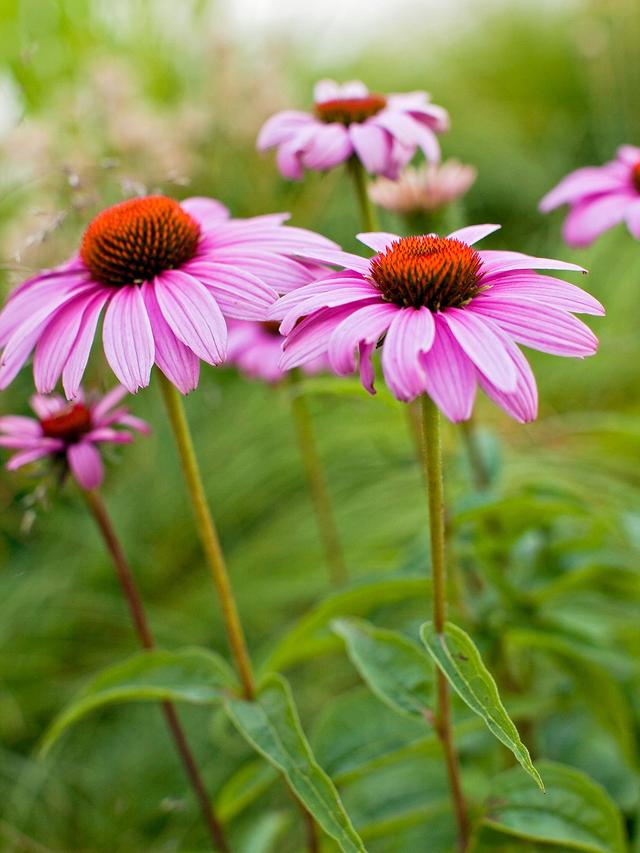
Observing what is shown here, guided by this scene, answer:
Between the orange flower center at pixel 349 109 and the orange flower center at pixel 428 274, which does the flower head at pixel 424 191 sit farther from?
the orange flower center at pixel 428 274

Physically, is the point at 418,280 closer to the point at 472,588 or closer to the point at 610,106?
the point at 472,588

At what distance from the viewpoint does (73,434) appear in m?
0.65

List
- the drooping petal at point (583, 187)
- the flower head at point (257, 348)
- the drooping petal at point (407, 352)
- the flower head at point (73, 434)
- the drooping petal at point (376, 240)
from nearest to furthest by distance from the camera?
the drooping petal at point (407, 352), the drooping petal at point (376, 240), the flower head at point (73, 434), the drooping petal at point (583, 187), the flower head at point (257, 348)

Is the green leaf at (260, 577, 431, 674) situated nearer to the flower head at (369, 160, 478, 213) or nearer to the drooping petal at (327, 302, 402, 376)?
the drooping petal at (327, 302, 402, 376)

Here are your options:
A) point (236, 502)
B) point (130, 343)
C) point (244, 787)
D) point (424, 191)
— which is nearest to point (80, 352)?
point (130, 343)

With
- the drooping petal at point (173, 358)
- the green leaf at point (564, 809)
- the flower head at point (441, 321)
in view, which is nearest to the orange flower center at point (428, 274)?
the flower head at point (441, 321)

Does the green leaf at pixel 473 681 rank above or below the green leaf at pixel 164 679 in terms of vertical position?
above

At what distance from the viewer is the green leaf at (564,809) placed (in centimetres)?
60

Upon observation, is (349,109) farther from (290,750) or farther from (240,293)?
(290,750)

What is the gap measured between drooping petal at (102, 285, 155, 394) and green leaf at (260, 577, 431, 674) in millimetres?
241

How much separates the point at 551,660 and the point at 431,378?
48 cm

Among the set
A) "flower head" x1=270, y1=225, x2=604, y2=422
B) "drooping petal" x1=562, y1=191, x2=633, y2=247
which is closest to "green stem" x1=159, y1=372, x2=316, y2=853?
"flower head" x1=270, y1=225, x2=604, y2=422

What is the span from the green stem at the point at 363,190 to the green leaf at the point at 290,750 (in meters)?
0.33

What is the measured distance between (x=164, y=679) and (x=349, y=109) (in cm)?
44
